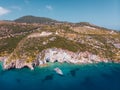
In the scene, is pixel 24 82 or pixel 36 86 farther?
pixel 24 82

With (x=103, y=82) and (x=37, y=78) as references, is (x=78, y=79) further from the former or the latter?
(x=37, y=78)

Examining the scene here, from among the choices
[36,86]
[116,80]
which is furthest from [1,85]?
[116,80]

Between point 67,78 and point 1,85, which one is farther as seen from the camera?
point 67,78

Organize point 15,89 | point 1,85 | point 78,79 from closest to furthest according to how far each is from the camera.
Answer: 1. point 15,89
2. point 1,85
3. point 78,79

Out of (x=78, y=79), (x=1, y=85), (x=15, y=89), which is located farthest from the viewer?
(x=78, y=79)

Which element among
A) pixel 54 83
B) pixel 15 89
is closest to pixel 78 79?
pixel 54 83

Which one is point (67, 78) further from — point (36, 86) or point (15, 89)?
point (15, 89)

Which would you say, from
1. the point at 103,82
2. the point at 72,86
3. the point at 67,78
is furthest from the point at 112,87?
the point at 67,78

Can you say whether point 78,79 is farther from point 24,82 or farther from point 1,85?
point 1,85
